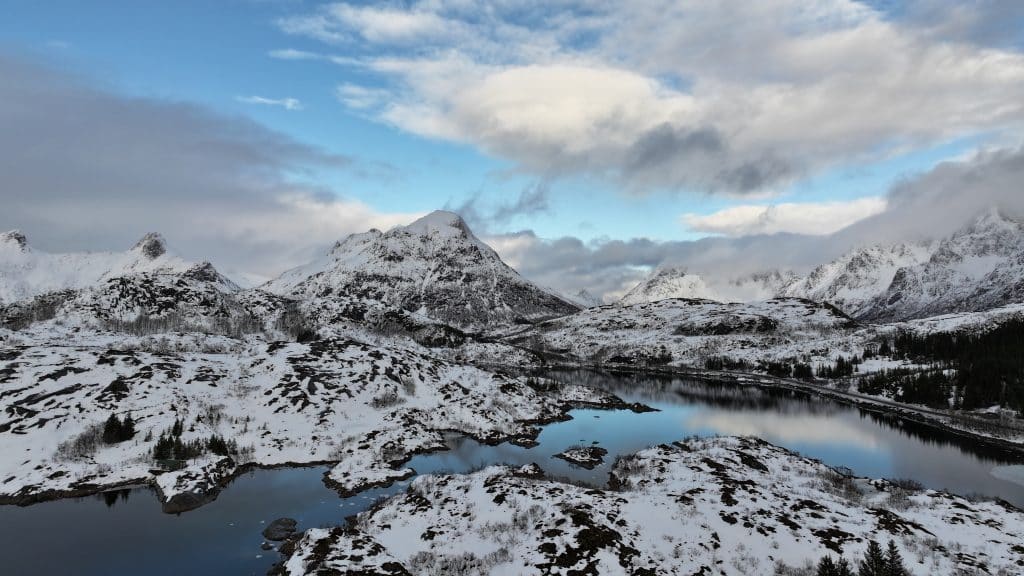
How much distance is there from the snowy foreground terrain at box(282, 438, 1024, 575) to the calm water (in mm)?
8898

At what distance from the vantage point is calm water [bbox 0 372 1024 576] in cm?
3512

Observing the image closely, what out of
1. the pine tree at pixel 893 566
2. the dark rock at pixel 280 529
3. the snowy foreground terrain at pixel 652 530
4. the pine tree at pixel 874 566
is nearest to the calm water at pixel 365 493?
the dark rock at pixel 280 529

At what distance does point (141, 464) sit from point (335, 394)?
27.0 m

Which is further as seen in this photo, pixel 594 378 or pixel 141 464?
pixel 594 378

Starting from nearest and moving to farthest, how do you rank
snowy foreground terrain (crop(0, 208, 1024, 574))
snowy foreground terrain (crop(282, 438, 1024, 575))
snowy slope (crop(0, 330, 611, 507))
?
snowy foreground terrain (crop(282, 438, 1024, 575)) < snowy foreground terrain (crop(0, 208, 1024, 574)) < snowy slope (crop(0, 330, 611, 507))

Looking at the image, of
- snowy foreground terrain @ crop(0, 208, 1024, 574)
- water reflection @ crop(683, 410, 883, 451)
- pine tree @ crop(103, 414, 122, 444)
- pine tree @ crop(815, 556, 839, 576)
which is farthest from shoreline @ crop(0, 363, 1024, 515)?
pine tree @ crop(815, 556, 839, 576)

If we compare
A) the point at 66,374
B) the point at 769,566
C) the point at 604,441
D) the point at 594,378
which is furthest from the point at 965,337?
the point at 66,374

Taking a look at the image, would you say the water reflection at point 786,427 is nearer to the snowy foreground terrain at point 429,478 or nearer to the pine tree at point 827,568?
the snowy foreground terrain at point 429,478

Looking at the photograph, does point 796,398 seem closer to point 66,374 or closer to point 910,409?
point 910,409

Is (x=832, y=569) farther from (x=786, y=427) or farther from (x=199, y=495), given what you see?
(x=786, y=427)

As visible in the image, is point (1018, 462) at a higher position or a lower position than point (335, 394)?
lower

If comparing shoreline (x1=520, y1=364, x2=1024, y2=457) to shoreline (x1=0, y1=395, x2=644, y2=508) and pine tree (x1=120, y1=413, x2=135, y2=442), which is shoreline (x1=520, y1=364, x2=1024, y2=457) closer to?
shoreline (x1=0, y1=395, x2=644, y2=508)

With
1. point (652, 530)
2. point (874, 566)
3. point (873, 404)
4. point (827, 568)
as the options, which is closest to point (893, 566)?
point (874, 566)

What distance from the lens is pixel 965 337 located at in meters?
160
